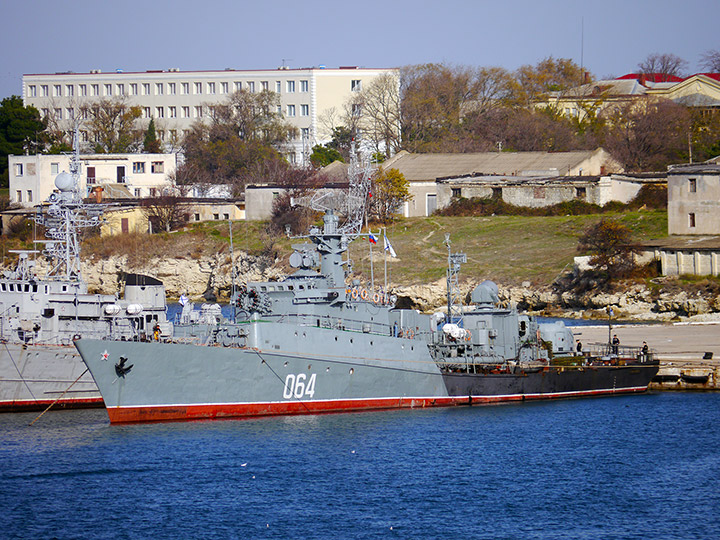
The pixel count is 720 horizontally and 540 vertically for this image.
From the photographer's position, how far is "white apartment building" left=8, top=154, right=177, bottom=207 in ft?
328

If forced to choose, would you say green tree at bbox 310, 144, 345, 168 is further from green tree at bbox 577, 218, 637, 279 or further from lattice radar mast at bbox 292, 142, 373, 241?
lattice radar mast at bbox 292, 142, 373, 241

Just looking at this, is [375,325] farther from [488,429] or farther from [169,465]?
[169,465]

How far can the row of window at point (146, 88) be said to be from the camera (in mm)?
122375

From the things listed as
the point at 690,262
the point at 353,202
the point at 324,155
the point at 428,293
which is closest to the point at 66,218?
the point at 353,202

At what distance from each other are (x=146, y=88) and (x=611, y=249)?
71166mm

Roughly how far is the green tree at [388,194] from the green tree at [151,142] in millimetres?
33387

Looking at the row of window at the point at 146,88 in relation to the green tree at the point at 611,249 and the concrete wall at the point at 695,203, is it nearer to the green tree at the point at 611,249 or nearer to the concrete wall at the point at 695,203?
the green tree at the point at 611,249

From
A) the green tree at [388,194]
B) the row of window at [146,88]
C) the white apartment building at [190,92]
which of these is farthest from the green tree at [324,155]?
the green tree at [388,194]

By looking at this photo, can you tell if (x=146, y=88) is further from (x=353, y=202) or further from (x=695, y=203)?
(x=353, y=202)

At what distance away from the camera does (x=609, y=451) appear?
34.2 m

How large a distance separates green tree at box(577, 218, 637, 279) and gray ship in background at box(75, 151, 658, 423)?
24.0 metres

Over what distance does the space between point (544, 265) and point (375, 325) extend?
119 feet

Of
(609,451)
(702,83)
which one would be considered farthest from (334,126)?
(609,451)

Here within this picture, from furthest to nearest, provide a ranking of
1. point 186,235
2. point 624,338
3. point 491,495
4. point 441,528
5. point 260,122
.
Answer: point 260,122 → point 186,235 → point 624,338 → point 491,495 → point 441,528
